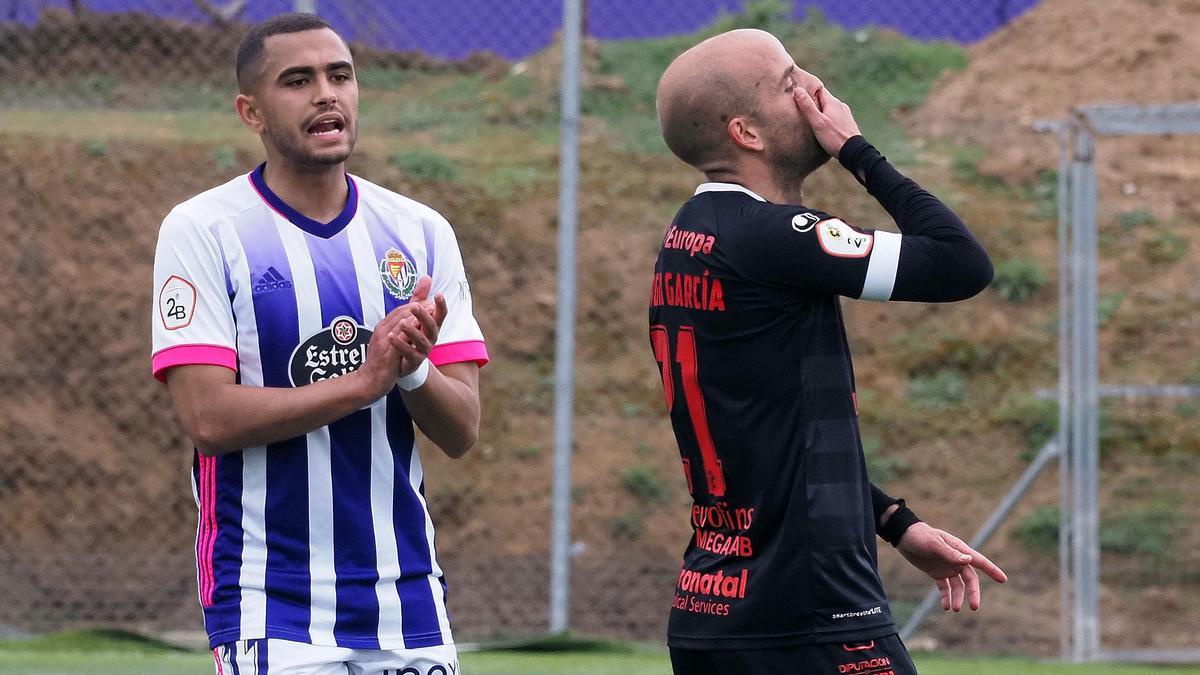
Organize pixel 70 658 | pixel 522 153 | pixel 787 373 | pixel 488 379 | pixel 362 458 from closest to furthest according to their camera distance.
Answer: pixel 787 373 < pixel 362 458 < pixel 70 658 < pixel 488 379 < pixel 522 153

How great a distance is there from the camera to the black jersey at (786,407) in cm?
289

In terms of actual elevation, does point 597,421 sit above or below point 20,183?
below

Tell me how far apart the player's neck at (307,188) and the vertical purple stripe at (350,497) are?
9 centimetres

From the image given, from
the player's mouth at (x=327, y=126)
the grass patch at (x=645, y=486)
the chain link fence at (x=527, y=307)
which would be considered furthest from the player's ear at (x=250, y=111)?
the grass patch at (x=645, y=486)

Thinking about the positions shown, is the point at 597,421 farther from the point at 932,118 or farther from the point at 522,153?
the point at 932,118

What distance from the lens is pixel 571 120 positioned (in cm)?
787

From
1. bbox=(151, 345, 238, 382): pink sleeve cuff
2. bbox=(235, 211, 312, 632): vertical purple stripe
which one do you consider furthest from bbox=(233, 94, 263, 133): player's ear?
bbox=(151, 345, 238, 382): pink sleeve cuff

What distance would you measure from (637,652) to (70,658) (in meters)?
2.78

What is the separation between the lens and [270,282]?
10.2 ft

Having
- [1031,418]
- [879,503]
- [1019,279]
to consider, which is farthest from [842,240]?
[1019,279]

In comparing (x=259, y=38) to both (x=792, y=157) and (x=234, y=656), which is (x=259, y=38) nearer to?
(x=792, y=157)

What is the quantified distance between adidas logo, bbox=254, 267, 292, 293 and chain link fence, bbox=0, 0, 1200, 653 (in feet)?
19.9

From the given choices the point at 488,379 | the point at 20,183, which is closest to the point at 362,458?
the point at 488,379

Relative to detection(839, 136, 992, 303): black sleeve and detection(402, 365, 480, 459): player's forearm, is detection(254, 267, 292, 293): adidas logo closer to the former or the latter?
detection(402, 365, 480, 459): player's forearm
